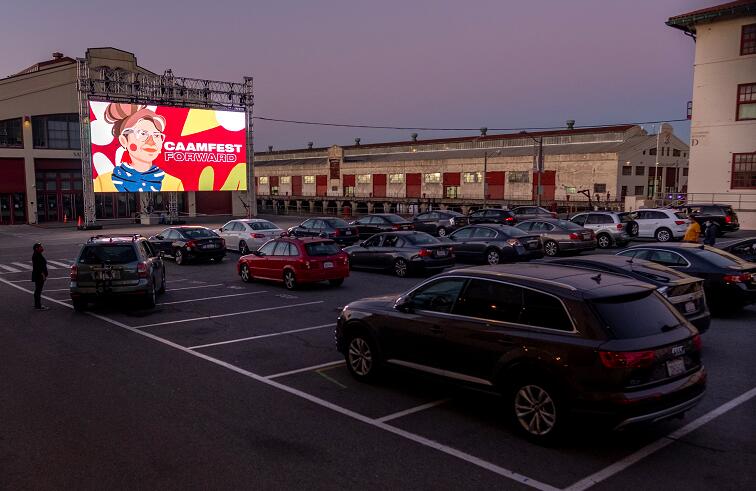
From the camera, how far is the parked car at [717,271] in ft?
39.7

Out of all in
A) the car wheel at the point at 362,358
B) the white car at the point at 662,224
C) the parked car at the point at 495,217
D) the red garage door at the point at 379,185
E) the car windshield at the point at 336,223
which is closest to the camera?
the car wheel at the point at 362,358

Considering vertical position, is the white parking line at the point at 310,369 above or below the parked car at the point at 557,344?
below

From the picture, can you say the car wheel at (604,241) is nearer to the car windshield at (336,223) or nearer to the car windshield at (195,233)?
the car windshield at (336,223)

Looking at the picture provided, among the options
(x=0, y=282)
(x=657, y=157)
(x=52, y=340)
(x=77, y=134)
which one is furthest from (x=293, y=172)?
(x=52, y=340)

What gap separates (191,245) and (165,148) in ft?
85.2

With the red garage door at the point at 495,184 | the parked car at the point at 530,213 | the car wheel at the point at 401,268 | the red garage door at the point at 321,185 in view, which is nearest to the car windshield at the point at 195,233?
the car wheel at the point at 401,268

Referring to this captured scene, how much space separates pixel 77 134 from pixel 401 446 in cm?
5857

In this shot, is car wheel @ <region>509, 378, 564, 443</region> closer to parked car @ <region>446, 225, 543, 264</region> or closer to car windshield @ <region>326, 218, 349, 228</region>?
parked car @ <region>446, 225, 543, 264</region>

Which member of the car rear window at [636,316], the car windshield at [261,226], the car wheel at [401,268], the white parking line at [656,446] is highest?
the car rear window at [636,316]

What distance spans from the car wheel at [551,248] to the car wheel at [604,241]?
414 cm

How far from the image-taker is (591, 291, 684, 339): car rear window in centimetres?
595

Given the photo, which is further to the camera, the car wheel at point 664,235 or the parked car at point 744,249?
the car wheel at point 664,235

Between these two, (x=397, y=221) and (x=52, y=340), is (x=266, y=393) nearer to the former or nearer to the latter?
(x=52, y=340)

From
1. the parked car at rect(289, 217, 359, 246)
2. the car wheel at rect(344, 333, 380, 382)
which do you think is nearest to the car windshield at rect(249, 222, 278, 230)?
the parked car at rect(289, 217, 359, 246)
